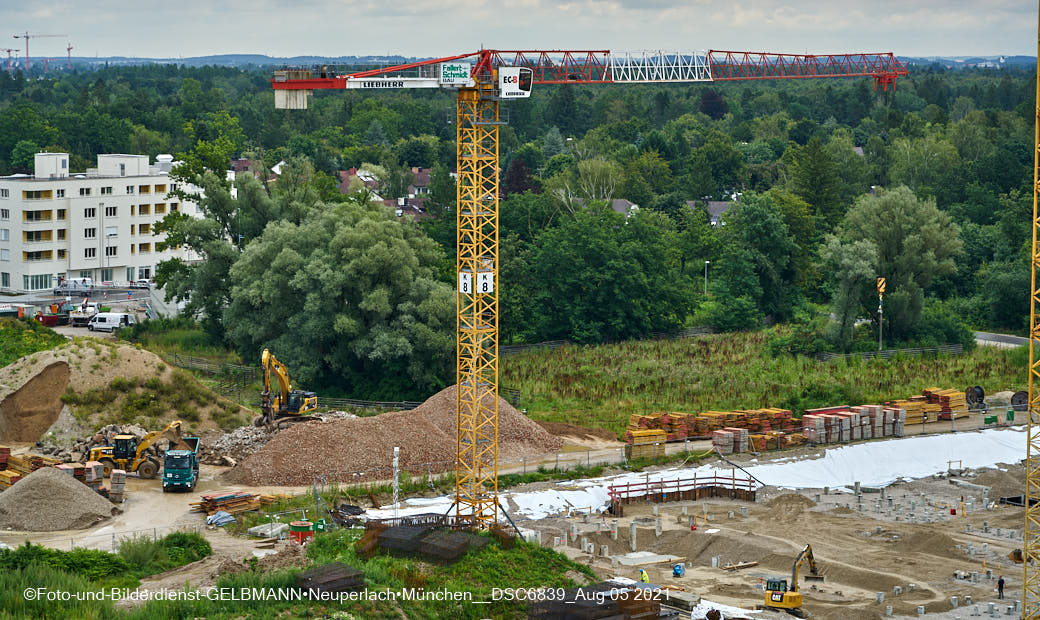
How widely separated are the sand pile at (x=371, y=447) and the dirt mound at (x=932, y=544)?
581 inches

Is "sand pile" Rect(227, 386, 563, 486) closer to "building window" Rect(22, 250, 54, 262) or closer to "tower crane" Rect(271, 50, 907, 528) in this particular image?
"tower crane" Rect(271, 50, 907, 528)

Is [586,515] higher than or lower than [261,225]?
lower

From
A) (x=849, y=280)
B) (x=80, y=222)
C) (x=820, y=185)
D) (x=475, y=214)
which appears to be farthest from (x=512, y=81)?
(x=820, y=185)

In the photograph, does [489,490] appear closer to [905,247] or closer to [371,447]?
[371,447]

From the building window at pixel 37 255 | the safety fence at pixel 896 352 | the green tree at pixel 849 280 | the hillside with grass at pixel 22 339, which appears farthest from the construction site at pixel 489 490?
the building window at pixel 37 255

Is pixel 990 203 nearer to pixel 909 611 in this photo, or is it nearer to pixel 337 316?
pixel 337 316

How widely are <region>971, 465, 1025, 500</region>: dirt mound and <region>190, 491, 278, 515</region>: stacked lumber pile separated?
83.1ft

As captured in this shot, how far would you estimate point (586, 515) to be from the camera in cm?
4616

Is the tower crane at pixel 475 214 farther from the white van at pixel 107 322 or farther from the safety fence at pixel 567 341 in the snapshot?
the white van at pixel 107 322

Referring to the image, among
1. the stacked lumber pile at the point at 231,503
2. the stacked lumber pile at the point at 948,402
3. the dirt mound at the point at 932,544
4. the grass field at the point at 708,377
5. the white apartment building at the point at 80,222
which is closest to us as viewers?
the dirt mound at the point at 932,544

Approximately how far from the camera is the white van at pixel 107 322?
76.9 metres

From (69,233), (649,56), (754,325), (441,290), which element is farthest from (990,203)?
(69,233)

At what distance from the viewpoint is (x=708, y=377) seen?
219 ft

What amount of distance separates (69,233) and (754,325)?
146ft
